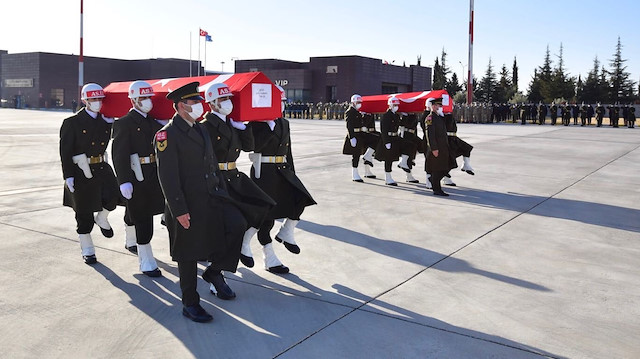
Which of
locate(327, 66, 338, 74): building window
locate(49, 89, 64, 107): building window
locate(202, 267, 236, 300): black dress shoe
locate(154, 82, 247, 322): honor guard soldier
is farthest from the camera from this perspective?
locate(49, 89, 64, 107): building window

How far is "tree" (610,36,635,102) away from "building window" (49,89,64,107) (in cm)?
6658

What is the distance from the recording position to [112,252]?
666cm

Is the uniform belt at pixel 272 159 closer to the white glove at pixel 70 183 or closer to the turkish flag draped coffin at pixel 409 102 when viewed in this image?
the white glove at pixel 70 183

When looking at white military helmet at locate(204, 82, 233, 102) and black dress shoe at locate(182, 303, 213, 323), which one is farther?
white military helmet at locate(204, 82, 233, 102)

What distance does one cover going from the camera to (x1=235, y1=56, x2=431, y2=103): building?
63.9 m

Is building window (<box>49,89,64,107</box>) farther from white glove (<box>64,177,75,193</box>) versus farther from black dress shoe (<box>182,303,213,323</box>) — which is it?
black dress shoe (<box>182,303,213,323</box>)

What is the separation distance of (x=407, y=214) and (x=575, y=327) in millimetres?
4552

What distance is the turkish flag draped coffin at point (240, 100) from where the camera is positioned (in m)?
5.68

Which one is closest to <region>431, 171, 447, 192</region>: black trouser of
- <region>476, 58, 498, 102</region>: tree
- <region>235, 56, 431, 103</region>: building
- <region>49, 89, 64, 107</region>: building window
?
<region>235, 56, 431, 103</region>: building

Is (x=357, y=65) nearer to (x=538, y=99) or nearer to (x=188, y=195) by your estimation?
(x=538, y=99)

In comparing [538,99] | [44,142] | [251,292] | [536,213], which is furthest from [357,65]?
[251,292]

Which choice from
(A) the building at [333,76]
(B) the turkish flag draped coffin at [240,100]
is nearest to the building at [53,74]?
(A) the building at [333,76]

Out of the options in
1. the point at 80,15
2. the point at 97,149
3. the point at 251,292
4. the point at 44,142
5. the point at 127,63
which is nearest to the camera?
the point at 251,292

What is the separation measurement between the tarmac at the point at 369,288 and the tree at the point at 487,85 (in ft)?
221
